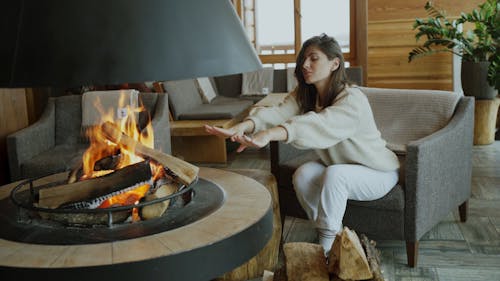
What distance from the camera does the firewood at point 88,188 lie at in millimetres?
2113

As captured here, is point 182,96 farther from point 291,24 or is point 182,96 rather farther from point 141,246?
point 141,246

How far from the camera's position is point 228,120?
18.8 feet

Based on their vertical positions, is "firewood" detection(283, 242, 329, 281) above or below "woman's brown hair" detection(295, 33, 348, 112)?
below

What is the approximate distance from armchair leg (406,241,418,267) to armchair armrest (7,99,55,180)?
91.9 inches

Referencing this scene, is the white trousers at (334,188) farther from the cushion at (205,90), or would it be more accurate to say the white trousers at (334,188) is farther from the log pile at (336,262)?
the cushion at (205,90)

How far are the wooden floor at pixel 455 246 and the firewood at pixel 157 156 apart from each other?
39.4 inches

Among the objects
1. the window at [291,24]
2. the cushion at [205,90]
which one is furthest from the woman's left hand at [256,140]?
the window at [291,24]

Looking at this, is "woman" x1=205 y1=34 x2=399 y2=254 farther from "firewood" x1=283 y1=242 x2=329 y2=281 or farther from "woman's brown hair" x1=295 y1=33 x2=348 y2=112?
"firewood" x1=283 y1=242 x2=329 y2=281

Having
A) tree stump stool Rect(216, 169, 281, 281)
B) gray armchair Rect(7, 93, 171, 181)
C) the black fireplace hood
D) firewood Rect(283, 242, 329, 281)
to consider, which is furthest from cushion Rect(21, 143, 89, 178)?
the black fireplace hood

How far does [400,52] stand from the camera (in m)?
7.47

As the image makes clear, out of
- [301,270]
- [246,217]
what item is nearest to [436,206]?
[301,270]

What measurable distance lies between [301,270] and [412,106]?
1.53 m

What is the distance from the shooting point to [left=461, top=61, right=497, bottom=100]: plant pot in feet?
19.2

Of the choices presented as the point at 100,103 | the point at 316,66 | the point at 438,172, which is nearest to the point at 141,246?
the point at 316,66
